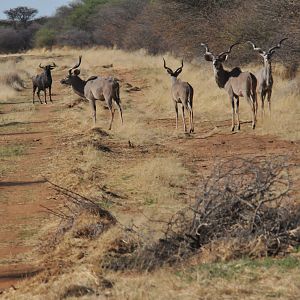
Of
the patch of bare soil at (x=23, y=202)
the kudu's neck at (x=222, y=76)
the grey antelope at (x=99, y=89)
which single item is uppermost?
the kudu's neck at (x=222, y=76)

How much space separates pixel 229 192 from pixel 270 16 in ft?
46.5

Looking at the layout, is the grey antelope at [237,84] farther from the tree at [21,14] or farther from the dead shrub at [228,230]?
the tree at [21,14]

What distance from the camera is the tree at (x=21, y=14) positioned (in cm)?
8875

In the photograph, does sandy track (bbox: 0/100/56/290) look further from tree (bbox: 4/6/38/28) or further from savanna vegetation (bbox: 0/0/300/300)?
tree (bbox: 4/6/38/28)

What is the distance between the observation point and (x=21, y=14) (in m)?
89.8

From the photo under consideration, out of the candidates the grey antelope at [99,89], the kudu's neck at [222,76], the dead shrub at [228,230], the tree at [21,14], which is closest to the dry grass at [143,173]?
the dead shrub at [228,230]

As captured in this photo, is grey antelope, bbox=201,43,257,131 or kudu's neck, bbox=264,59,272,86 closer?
grey antelope, bbox=201,43,257,131

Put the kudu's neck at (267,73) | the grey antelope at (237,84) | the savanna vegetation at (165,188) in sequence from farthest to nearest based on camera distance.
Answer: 1. the kudu's neck at (267,73)
2. the grey antelope at (237,84)
3. the savanna vegetation at (165,188)

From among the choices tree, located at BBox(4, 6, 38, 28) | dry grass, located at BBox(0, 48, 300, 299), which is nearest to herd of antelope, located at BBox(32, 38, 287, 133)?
dry grass, located at BBox(0, 48, 300, 299)

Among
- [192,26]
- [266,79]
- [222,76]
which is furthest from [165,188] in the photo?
[192,26]

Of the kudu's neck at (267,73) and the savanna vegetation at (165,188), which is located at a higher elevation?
the kudu's neck at (267,73)

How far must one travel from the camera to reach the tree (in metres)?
88.8

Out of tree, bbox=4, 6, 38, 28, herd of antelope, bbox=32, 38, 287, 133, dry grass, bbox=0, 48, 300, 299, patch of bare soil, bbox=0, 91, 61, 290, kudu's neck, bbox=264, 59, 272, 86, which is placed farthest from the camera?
tree, bbox=4, 6, 38, 28

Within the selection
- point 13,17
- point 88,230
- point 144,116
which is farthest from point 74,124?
point 13,17
